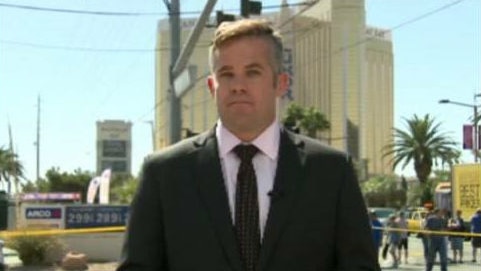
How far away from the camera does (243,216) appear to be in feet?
9.43

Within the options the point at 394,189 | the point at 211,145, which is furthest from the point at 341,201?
the point at 394,189

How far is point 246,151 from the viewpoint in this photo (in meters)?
2.93

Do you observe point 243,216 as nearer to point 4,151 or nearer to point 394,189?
point 4,151

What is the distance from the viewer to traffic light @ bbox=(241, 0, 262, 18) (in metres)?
16.1

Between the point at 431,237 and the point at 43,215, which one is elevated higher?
the point at 43,215

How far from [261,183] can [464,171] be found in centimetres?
3467

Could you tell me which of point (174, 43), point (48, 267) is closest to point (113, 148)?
point (48, 267)

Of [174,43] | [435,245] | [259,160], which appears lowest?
[435,245]

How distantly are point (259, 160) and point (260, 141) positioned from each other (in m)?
0.06

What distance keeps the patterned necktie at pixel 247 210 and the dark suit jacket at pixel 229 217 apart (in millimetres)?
35

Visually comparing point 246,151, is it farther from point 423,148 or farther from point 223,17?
point 423,148

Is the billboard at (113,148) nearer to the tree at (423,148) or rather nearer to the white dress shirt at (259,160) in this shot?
the tree at (423,148)

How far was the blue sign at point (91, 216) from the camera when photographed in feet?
97.3

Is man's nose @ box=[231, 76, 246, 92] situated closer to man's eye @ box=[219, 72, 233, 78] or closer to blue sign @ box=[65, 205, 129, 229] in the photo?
man's eye @ box=[219, 72, 233, 78]
